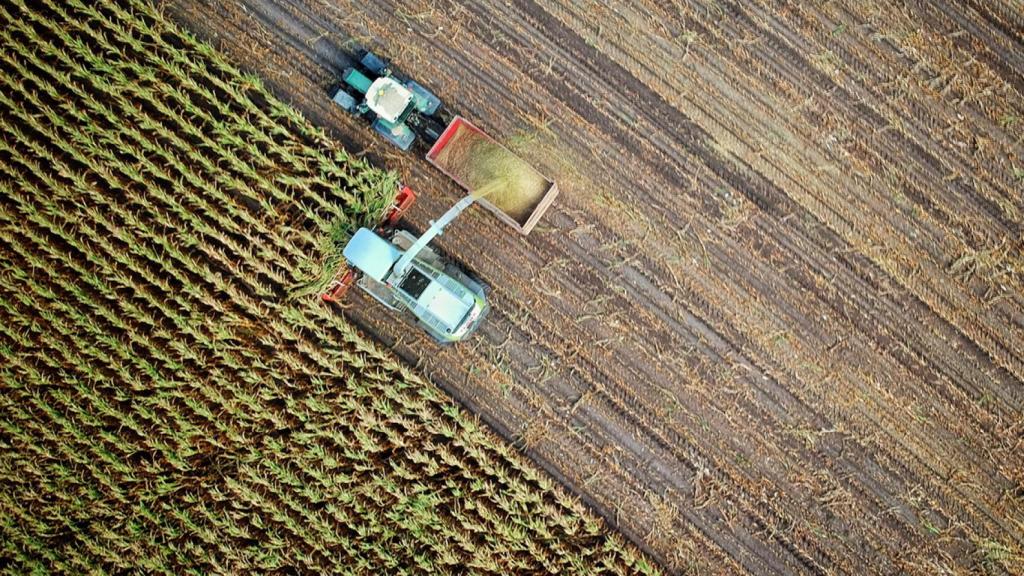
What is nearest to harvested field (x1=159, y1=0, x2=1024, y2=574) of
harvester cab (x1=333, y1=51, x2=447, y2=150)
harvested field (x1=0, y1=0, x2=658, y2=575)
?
harvester cab (x1=333, y1=51, x2=447, y2=150)

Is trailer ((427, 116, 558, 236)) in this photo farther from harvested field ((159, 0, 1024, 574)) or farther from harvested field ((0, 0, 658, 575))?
harvested field ((0, 0, 658, 575))

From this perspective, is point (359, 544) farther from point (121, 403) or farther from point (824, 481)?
point (824, 481)

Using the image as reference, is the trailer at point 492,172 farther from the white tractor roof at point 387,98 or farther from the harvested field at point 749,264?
the white tractor roof at point 387,98

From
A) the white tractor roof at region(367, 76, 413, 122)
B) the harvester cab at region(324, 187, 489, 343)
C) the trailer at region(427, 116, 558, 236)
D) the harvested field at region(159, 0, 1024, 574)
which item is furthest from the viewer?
the harvested field at region(159, 0, 1024, 574)

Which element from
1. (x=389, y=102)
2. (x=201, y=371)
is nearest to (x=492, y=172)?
(x=389, y=102)

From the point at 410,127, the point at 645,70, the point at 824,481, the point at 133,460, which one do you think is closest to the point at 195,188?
the point at 410,127

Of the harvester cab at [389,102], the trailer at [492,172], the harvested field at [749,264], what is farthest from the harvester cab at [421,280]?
the harvester cab at [389,102]
